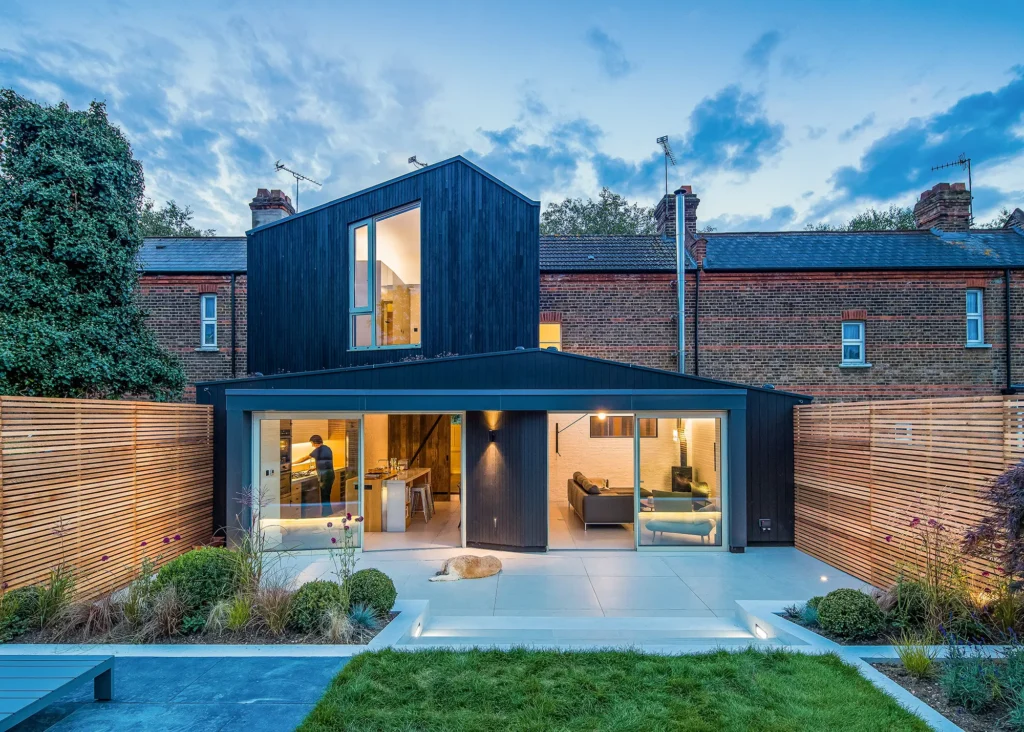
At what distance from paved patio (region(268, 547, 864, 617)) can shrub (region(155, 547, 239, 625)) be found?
1.75m

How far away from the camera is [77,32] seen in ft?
33.6

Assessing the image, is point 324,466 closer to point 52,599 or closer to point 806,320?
point 52,599

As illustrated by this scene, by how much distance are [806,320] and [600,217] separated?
1749cm

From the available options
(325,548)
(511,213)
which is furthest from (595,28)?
(325,548)

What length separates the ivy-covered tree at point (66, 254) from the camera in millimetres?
6250

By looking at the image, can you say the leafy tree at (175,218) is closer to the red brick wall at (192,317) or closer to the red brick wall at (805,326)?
the red brick wall at (192,317)

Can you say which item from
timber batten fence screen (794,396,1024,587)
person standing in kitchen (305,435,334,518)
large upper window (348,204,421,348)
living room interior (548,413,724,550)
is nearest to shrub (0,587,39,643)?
person standing in kitchen (305,435,334,518)

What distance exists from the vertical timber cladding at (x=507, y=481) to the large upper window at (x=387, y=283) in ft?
8.44

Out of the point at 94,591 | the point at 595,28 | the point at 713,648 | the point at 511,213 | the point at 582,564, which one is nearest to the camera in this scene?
the point at 713,648

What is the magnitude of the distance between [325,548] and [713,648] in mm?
5817

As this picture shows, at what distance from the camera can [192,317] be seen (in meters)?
13.5

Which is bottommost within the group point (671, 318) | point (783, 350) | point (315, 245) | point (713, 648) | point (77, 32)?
point (713, 648)

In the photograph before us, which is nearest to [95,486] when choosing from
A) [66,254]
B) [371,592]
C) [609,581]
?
[66,254]

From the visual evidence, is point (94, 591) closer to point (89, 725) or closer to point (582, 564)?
point (89, 725)
